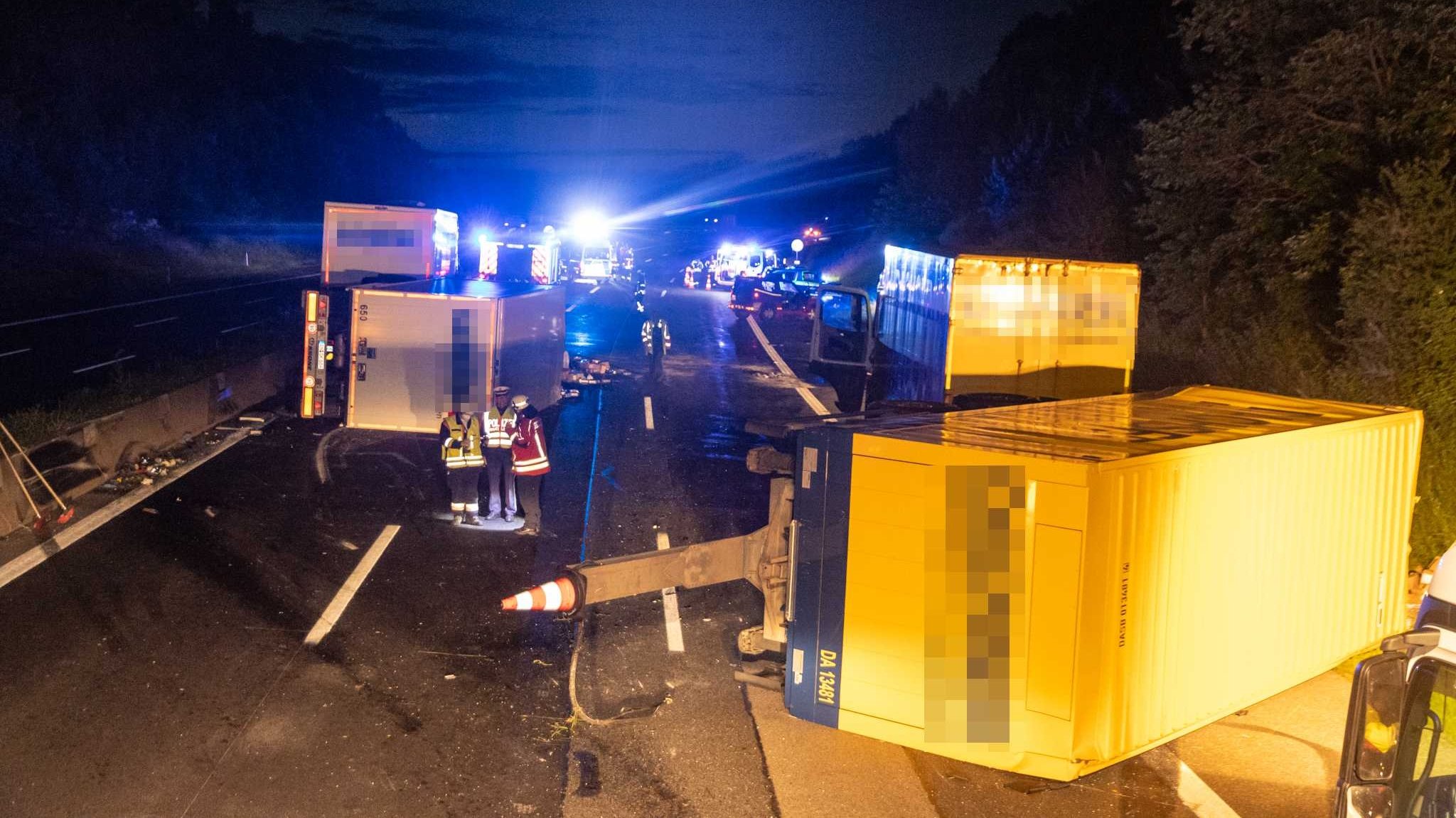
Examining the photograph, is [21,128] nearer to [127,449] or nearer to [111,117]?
[111,117]

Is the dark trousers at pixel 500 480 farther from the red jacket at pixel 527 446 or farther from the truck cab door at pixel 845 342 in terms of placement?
the truck cab door at pixel 845 342

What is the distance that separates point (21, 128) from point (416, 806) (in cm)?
5871

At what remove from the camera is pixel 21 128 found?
53.6 m

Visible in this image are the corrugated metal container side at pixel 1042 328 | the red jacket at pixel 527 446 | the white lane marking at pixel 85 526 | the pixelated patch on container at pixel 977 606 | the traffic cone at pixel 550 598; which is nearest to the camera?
the pixelated patch on container at pixel 977 606

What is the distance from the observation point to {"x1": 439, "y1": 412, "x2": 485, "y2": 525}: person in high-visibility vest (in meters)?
11.3

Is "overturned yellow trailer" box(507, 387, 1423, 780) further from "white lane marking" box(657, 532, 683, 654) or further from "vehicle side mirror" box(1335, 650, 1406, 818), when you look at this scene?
"vehicle side mirror" box(1335, 650, 1406, 818)

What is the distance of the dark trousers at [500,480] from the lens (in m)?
11.5

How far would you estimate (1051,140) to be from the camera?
38.0 m

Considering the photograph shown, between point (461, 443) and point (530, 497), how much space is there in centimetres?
90

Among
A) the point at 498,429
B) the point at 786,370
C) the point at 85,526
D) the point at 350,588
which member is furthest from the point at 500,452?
the point at 786,370

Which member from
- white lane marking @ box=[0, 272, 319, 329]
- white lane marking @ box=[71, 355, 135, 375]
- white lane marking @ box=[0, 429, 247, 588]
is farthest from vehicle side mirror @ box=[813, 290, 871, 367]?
white lane marking @ box=[0, 272, 319, 329]

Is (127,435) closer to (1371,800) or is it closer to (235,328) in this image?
(1371,800)

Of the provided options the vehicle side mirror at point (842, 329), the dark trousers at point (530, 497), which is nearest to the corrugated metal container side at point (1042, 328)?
the vehicle side mirror at point (842, 329)

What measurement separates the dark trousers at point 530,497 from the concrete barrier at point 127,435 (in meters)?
4.50
